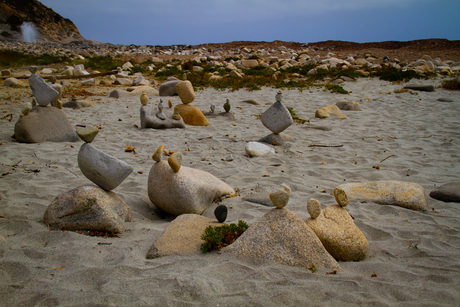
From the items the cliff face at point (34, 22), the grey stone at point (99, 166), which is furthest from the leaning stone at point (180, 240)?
the cliff face at point (34, 22)

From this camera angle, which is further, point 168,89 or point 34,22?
point 34,22

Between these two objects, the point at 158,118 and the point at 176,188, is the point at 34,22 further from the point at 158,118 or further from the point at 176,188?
the point at 176,188

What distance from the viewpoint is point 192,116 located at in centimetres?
769

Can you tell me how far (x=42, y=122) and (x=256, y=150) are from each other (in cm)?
407

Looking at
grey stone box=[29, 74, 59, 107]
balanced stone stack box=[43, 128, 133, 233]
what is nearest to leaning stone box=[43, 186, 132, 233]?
balanced stone stack box=[43, 128, 133, 233]

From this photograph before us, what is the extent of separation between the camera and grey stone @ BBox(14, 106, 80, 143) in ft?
18.4

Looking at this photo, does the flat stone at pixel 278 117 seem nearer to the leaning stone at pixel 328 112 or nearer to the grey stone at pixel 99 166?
the leaning stone at pixel 328 112

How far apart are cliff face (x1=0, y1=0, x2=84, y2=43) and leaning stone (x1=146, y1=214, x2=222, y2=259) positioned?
49.7 metres

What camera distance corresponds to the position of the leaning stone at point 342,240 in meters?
2.67

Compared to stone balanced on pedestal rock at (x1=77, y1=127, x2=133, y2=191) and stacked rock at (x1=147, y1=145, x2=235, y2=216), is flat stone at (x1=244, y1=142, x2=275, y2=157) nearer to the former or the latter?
stacked rock at (x1=147, y1=145, x2=235, y2=216)

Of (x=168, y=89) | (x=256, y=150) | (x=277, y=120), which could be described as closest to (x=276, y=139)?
(x=277, y=120)

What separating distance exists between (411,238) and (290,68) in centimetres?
1489

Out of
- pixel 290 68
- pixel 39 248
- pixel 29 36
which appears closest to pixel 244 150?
pixel 39 248

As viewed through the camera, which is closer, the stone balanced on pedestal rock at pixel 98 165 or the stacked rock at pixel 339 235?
the stacked rock at pixel 339 235
